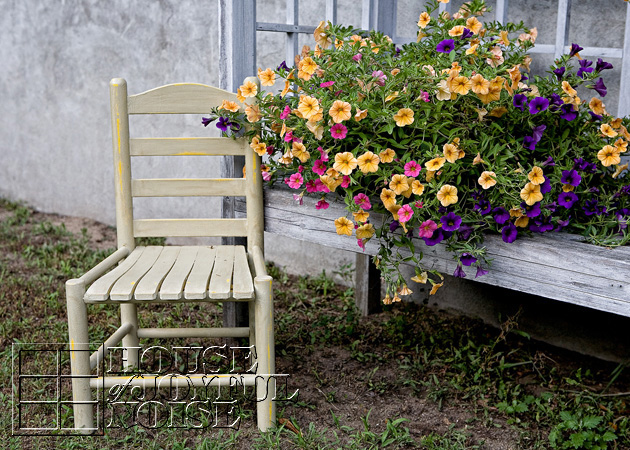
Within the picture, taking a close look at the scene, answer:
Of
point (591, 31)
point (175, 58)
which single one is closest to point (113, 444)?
point (591, 31)

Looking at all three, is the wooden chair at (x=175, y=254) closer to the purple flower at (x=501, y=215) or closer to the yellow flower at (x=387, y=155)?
the yellow flower at (x=387, y=155)

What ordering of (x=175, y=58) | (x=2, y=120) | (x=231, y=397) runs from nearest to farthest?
1. (x=231, y=397)
2. (x=175, y=58)
3. (x=2, y=120)

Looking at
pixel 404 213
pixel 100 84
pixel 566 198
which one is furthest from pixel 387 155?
pixel 100 84

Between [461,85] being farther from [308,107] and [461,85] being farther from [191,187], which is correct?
[191,187]

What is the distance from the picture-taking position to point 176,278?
6.89 ft

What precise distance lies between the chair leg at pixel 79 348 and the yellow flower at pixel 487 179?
3.95 feet

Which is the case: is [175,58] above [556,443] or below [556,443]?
above

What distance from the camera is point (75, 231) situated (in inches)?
193

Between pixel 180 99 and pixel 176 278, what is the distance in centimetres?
73

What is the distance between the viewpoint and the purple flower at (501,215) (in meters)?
1.88

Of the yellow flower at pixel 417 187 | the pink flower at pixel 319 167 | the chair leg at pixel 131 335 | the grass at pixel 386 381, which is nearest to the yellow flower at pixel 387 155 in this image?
the yellow flower at pixel 417 187

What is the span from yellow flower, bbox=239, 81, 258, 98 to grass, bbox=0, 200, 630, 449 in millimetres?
1096

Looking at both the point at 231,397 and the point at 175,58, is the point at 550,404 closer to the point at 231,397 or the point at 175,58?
the point at 231,397

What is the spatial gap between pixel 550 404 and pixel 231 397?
3.82 feet
